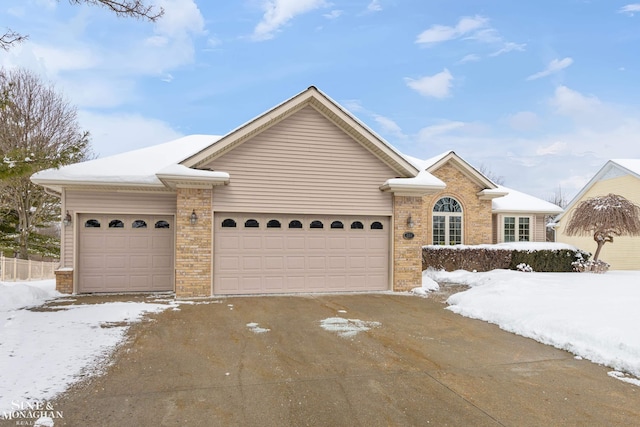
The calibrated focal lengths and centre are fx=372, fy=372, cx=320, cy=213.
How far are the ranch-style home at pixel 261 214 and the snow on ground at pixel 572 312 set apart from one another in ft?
9.64

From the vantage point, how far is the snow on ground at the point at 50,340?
4.36 meters

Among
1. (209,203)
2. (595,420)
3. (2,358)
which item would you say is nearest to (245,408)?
(595,420)

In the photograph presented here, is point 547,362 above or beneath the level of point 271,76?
beneath

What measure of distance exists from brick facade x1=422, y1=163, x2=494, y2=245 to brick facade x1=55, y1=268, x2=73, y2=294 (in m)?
14.9

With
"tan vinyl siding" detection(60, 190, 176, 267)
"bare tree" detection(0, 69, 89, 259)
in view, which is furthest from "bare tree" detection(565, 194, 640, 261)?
"bare tree" detection(0, 69, 89, 259)

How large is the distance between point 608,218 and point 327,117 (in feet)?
39.7

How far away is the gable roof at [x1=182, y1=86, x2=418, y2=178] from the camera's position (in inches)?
393

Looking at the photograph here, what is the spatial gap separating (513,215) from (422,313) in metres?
13.3

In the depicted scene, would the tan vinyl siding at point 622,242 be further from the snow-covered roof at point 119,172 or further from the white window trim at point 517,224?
the snow-covered roof at point 119,172

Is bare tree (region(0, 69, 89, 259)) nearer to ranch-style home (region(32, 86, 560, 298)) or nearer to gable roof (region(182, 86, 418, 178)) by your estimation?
ranch-style home (region(32, 86, 560, 298))

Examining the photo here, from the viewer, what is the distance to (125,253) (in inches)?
442

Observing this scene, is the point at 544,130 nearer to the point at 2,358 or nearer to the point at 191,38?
the point at 191,38

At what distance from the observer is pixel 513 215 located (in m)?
19.3

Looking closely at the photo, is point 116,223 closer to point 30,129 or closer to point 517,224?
point 30,129
